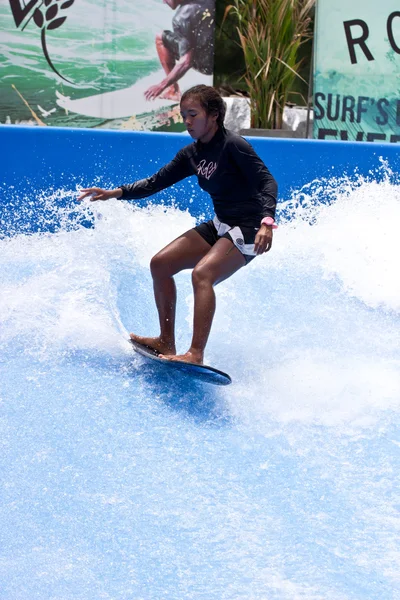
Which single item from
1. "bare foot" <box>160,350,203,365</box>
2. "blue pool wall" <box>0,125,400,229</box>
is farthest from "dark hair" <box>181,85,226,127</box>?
"blue pool wall" <box>0,125,400,229</box>

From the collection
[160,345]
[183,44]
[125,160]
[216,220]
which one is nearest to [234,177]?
[216,220]

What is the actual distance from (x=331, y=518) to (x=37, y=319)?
208 centimetres

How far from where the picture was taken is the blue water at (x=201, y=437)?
97.4 inches

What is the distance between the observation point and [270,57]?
24.7ft

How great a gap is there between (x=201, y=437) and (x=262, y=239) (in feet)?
2.78

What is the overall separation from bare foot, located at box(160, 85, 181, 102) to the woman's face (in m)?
4.95

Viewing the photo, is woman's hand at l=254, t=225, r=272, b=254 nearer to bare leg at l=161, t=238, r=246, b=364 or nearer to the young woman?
the young woman

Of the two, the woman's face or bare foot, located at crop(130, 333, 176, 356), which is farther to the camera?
bare foot, located at crop(130, 333, 176, 356)

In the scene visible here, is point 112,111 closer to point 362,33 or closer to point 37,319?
point 362,33

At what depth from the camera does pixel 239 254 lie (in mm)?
3682

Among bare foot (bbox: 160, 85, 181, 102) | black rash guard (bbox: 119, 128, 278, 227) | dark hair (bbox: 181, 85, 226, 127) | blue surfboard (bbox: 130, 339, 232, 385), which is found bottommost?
blue surfboard (bbox: 130, 339, 232, 385)

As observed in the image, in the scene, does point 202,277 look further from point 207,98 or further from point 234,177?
point 207,98

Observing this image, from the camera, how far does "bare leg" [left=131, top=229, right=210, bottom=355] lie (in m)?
3.79

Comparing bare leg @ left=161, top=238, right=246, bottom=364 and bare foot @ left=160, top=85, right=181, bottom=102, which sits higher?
bare foot @ left=160, top=85, right=181, bottom=102
